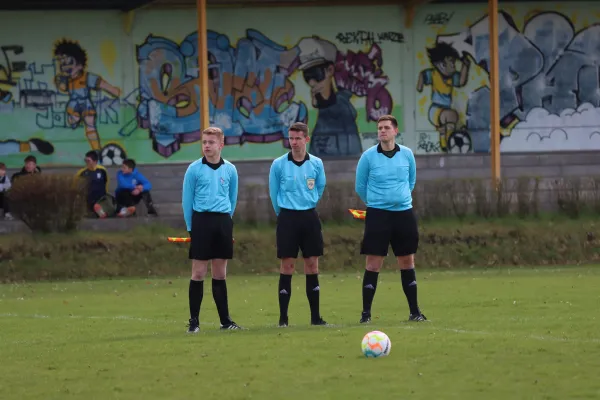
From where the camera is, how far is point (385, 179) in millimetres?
14305

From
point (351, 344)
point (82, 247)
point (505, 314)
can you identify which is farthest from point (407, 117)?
point (351, 344)

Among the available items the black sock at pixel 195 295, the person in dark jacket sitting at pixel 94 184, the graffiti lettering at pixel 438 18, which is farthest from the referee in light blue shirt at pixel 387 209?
the graffiti lettering at pixel 438 18

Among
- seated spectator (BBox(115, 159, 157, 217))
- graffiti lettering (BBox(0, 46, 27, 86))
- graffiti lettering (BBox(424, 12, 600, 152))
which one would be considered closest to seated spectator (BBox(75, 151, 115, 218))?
seated spectator (BBox(115, 159, 157, 217))

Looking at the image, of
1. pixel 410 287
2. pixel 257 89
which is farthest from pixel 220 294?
pixel 257 89

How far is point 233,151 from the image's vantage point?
3353 centimetres

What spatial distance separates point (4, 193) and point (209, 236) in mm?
15049

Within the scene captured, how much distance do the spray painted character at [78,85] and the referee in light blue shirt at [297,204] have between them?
19188 millimetres

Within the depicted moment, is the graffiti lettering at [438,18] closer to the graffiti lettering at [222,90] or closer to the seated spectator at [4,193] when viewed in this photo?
the graffiti lettering at [222,90]

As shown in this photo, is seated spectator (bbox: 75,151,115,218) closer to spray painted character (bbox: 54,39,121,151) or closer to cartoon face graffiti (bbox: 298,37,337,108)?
spray painted character (bbox: 54,39,121,151)

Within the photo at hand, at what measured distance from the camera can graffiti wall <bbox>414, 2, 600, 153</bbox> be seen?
34.3 meters

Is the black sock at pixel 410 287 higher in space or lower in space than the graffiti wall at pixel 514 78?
lower

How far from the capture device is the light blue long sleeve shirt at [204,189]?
13852mm

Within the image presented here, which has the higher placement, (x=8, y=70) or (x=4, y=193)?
(x=8, y=70)

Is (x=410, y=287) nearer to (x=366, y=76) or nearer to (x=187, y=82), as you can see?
(x=187, y=82)
